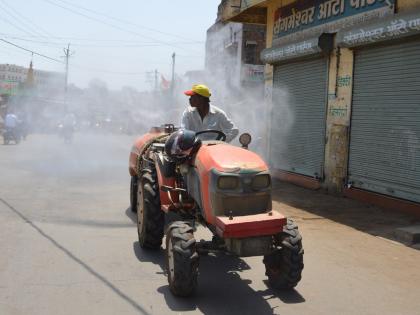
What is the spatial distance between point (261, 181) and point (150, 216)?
5.25 ft

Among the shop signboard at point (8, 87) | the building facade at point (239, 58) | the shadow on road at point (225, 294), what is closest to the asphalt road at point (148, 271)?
the shadow on road at point (225, 294)

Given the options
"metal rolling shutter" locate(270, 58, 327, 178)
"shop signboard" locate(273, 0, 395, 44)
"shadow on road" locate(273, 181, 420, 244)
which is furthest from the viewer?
"metal rolling shutter" locate(270, 58, 327, 178)

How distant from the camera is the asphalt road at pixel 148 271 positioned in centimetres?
430

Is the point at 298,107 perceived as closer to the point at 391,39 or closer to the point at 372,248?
the point at 391,39

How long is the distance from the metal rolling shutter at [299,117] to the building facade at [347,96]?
1.0 inches

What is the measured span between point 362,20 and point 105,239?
23.0 feet

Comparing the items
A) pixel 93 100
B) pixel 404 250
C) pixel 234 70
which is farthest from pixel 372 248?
pixel 93 100

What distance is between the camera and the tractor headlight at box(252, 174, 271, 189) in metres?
4.50

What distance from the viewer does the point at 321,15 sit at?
1174cm

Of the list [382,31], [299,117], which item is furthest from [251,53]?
[382,31]

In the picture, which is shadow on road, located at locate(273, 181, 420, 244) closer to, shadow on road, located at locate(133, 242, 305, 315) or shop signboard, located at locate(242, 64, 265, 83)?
shadow on road, located at locate(133, 242, 305, 315)

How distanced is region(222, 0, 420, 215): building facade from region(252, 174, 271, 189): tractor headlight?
5.00m

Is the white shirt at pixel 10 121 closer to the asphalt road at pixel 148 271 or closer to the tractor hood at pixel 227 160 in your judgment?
the asphalt road at pixel 148 271

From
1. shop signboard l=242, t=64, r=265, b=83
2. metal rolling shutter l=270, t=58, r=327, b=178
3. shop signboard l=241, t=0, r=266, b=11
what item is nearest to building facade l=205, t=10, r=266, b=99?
shop signboard l=242, t=64, r=265, b=83
